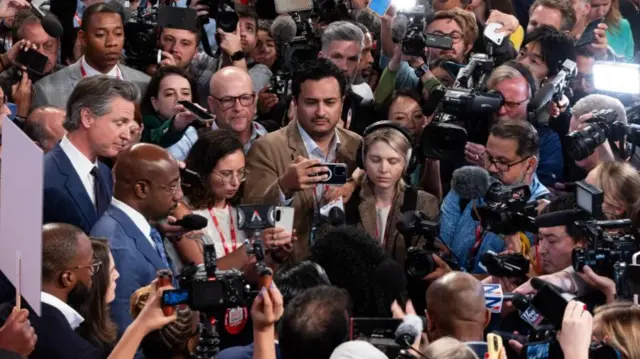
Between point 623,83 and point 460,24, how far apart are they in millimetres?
1590

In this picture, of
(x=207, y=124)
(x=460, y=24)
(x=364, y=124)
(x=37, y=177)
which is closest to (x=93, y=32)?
(x=207, y=124)

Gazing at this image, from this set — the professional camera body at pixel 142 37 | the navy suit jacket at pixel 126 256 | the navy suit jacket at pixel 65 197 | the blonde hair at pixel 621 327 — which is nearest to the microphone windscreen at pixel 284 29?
the professional camera body at pixel 142 37

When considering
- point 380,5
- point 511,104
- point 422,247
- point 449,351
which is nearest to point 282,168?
point 422,247

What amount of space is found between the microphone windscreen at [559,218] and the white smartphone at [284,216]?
1.06m

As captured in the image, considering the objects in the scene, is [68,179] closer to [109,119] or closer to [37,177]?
[109,119]

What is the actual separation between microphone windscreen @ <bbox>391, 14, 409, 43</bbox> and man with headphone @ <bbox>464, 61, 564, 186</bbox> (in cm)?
66

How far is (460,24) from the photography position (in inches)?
302

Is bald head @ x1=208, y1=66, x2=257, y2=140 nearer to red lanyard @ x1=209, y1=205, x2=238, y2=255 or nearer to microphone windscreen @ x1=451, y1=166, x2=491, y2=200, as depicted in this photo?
red lanyard @ x1=209, y1=205, x2=238, y2=255

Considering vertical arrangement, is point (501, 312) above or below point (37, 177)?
below

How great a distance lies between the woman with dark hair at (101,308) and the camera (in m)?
4.48

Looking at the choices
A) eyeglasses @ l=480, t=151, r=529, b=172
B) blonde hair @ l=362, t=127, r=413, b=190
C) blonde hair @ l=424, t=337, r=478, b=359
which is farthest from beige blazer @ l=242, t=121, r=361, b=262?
blonde hair @ l=424, t=337, r=478, b=359

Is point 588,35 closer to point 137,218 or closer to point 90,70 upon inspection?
point 90,70

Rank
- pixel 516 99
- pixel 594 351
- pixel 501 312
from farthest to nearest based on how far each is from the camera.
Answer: pixel 516 99 < pixel 501 312 < pixel 594 351

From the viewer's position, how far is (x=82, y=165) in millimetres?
5461
